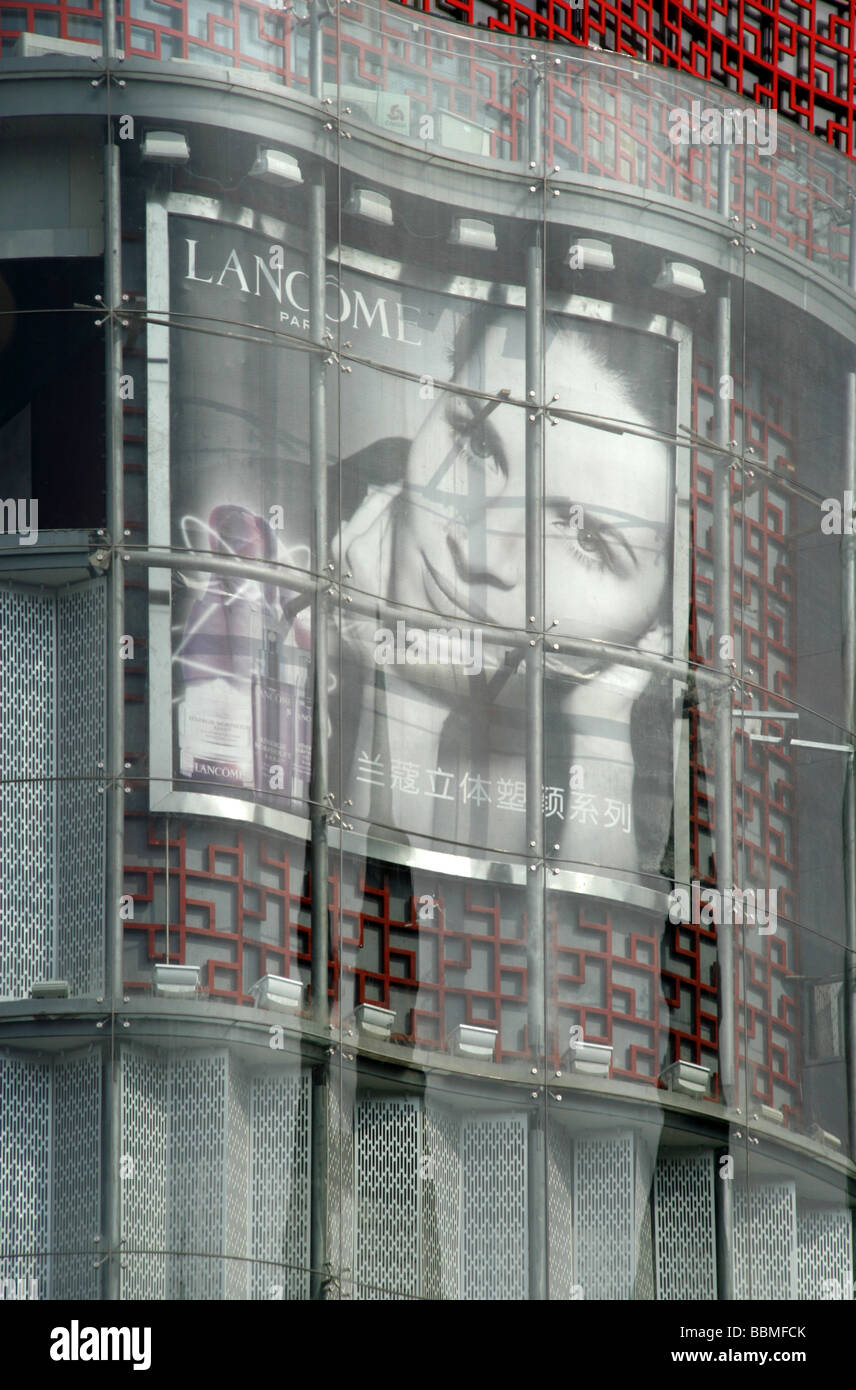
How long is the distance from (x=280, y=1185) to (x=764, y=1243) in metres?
3.66

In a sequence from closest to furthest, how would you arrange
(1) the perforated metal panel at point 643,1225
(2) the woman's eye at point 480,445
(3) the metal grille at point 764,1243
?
1. (1) the perforated metal panel at point 643,1225
2. (3) the metal grille at point 764,1243
3. (2) the woman's eye at point 480,445

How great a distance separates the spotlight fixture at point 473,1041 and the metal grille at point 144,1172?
208 cm

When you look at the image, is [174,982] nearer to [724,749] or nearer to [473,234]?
→ [724,749]

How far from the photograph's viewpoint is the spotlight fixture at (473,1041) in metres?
17.7

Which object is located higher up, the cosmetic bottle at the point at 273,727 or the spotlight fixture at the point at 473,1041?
the cosmetic bottle at the point at 273,727

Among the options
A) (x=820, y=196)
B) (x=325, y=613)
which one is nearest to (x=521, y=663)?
(x=325, y=613)

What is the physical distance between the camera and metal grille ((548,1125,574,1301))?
57.5 feet

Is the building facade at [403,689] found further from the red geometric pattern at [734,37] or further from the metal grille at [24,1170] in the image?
the red geometric pattern at [734,37]

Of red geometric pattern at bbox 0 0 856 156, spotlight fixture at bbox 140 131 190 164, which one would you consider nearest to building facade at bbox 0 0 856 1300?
spotlight fixture at bbox 140 131 190 164

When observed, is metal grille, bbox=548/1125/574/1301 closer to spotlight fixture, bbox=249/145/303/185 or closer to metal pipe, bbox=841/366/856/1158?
metal pipe, bbox=841/366/856/1158

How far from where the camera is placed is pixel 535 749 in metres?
18.5

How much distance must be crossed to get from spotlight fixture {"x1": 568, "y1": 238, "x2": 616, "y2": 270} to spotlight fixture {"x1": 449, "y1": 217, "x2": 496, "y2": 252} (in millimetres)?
627

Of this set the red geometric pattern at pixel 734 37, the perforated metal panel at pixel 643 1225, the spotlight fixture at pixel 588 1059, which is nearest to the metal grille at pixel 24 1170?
the spotlight fixture at pixel 588 1059

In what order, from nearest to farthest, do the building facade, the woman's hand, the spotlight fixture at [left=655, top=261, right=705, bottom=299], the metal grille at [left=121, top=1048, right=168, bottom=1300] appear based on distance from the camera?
the metal grille at [left=121, top=1048, right=168, bottom=1300]
the building facade
the woman's hand
the spotlight fixture at [left=655, top=261, right=705, bottom=299]
